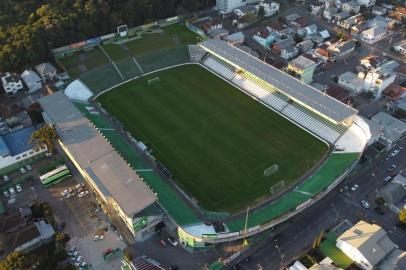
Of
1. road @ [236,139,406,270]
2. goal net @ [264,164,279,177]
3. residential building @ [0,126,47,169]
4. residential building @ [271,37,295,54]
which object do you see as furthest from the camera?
residential building @ [271,37,295,54]

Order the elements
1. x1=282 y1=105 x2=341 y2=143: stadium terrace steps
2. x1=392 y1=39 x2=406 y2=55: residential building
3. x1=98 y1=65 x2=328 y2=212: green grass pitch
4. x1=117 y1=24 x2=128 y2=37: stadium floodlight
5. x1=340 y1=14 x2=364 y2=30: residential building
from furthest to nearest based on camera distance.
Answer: x1=340 y1=14 x2=364 y2=30: residential building
x1=117 y1=24 x2=128 y2=37: stadium floodlight
x1=392 y1=39 x2=406 y2=55: residential building
x1=282 y1=105 x2=341 y2=143: stadium terrace steps
x1=98 y1=65 x2=328 y2=212: green grass pitch

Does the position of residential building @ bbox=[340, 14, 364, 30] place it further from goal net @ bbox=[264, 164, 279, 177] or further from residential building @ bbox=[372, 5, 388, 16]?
goal net @ bbox=[264, 164, 279, 177]

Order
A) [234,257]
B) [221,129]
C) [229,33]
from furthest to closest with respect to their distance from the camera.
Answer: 1. [229,33]
2. [221,129]
3. [234,257]

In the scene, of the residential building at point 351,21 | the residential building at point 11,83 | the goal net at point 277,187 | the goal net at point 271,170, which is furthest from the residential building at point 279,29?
the residential building at point 11,83

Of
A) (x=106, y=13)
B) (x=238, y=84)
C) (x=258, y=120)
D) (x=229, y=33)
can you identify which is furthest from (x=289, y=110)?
(x=106, y=13)

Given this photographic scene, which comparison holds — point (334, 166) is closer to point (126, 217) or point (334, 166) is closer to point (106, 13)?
point (126, 217)

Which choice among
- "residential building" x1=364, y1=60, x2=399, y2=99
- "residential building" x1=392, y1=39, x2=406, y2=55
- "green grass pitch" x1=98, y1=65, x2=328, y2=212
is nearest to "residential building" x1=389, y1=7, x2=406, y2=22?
"residential building" x1=392, y1=39, x2=406, y2=55

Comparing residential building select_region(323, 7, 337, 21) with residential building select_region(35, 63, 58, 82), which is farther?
residential building select_region(323, 7, 337, 21)
